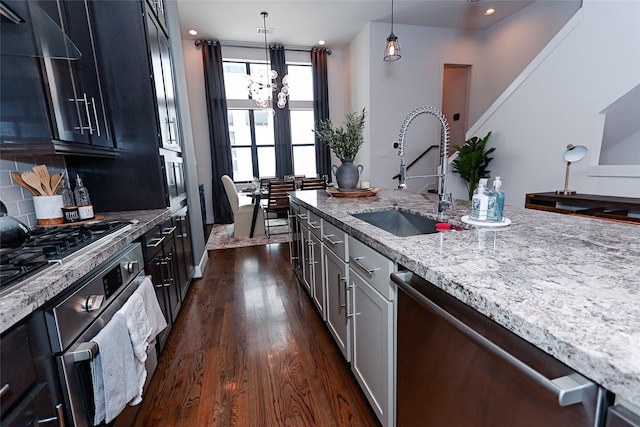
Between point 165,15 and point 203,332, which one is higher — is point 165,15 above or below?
above

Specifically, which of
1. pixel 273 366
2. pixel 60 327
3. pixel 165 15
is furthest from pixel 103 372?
pixel 165 15

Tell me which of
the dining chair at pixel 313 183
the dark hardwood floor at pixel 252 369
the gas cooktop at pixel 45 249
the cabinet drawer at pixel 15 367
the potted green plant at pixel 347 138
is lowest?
the dark hardwood floor at pixel 252 369

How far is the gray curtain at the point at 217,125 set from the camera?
5633mm

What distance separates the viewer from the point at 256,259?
363 cm

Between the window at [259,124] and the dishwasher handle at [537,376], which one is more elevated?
the window at [259,124]

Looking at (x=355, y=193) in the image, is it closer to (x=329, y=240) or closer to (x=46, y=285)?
(x=329, y=240)

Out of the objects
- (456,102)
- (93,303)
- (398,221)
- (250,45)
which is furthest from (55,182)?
(456,102)

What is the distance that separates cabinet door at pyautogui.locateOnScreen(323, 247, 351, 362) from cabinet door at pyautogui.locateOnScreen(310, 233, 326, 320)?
0.10 m

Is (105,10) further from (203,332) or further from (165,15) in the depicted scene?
(203,332)

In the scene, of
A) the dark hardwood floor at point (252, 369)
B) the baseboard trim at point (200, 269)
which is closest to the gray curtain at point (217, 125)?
→ the baseboard trim at point (200, 269)

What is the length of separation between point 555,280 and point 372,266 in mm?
586

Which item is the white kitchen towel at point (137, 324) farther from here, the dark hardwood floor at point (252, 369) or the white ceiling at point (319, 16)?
the white ceiling at point (319, 16)

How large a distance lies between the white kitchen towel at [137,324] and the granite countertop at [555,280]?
3.20 feet

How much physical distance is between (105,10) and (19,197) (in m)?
1.34
